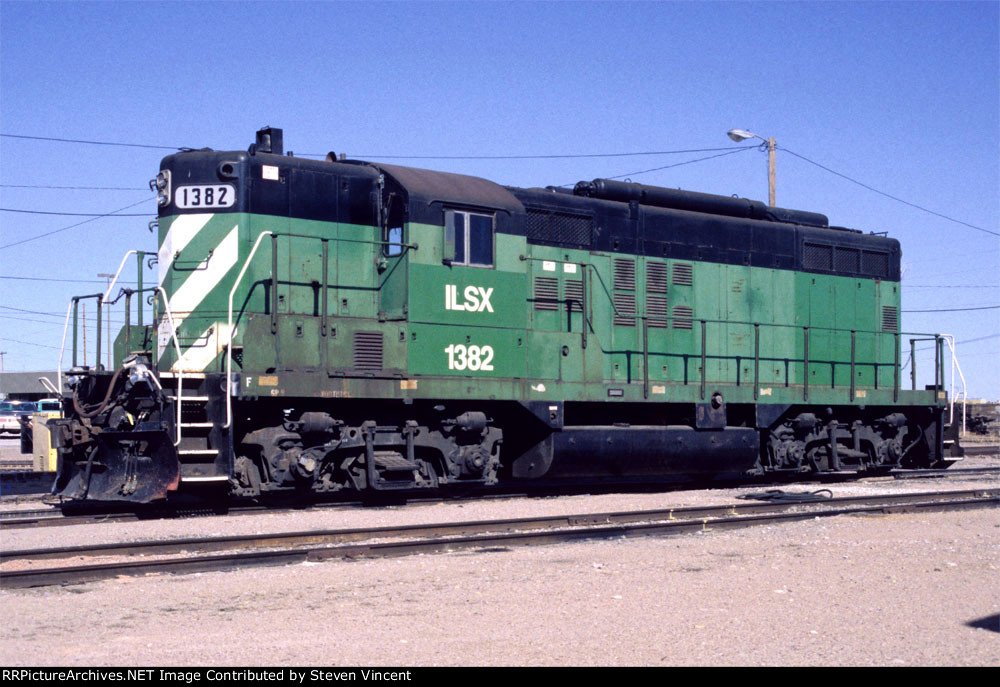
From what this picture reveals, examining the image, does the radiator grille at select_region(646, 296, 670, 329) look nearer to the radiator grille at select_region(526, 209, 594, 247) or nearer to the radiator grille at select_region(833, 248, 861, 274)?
the radiator grille at select_region(526, 209, 594, 247)

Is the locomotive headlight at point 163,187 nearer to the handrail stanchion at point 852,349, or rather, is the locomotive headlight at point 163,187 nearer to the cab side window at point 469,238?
the cab side window at point 469,238

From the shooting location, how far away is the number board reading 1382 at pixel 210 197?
1115cm

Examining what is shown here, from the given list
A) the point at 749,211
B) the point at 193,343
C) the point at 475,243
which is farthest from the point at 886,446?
the point at 193,343

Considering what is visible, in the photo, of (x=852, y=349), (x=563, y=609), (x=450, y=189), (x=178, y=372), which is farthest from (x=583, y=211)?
(x=563, y=609)

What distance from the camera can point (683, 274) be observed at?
14.7 meters

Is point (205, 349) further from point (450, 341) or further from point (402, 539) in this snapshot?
point (402, 539)

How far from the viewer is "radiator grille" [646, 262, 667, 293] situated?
1428cm

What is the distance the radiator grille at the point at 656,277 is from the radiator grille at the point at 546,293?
1.65m

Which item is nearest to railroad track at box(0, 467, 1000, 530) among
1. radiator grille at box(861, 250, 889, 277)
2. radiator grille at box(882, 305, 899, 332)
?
radiator grille at box(861, 250, 889, 277)

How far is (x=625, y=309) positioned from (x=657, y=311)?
56cm

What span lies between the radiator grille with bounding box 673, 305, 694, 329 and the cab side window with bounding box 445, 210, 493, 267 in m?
3.37

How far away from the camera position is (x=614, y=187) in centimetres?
1421

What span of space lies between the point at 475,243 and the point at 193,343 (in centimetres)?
340

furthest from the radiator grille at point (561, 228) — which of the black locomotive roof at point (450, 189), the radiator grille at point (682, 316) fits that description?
the radiator grille at point (682, 316)
